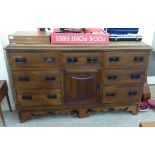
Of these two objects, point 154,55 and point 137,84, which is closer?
point 137,84

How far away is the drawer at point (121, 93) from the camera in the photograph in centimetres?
188

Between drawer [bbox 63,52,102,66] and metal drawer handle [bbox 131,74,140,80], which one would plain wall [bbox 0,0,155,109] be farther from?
metal drawer handle [bbox 131,74,140,80]

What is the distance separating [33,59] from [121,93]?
39.0 inches

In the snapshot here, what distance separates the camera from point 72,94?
1847 millimetres

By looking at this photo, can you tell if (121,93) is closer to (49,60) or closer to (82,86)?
(82,86)

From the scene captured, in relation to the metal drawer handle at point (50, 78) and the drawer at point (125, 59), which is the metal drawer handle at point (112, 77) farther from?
the metal drawer handle at point (50, 78)

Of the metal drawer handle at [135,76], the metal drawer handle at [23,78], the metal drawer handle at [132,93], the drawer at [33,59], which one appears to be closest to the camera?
the drawer at [33,59]

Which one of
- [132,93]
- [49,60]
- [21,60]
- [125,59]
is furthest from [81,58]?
[132,93]

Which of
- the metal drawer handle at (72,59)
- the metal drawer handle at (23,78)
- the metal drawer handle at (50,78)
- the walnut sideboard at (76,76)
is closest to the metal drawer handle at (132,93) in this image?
the walnut sideboard at (76,76)

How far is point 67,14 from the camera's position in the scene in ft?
6.15

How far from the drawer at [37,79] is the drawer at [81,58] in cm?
16

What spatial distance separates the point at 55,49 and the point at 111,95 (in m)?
0.79
